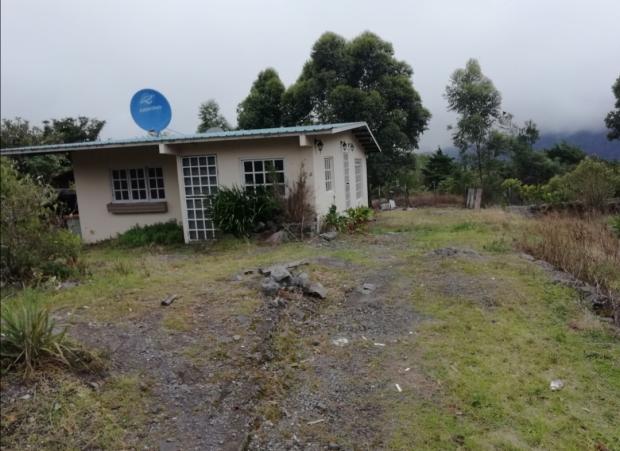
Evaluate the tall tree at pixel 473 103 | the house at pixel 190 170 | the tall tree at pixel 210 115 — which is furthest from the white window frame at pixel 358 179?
the tall tree at pixel 210 115

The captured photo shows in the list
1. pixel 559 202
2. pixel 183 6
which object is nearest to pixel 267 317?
pixel 183 6

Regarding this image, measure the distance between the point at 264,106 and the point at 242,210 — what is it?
1138 cm

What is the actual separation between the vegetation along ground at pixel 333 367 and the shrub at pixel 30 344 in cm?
Result: 13

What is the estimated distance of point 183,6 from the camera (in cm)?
1180

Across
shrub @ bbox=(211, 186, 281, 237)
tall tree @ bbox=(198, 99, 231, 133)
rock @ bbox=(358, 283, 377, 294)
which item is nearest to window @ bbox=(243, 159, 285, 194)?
shrub @ bbox=(211, 186, 281, 237)

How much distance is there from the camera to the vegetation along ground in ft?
9.95

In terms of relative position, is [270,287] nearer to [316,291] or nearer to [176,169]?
[316,291]

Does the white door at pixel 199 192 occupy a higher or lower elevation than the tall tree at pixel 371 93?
lower

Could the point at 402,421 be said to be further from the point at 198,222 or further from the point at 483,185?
the point at 483,185

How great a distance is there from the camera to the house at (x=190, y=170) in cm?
1020

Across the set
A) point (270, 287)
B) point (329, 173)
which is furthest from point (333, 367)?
point (329, 173)

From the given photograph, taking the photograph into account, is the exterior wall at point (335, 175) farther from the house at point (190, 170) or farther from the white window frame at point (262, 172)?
the white window frame at point (262, 172)

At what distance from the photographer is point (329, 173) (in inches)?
459

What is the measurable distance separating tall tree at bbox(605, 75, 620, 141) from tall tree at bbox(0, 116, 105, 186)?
23852mm
